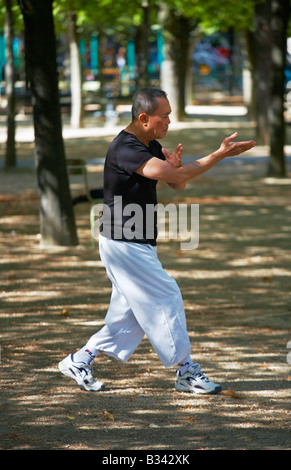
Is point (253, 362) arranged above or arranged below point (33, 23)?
below

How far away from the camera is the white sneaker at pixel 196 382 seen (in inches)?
217

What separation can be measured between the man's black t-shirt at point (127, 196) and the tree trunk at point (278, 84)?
12273 millimetres

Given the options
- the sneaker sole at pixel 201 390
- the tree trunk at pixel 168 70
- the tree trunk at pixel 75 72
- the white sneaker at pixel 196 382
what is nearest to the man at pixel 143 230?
the white sneaker at pixel 196 382

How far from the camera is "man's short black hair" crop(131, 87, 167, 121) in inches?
197

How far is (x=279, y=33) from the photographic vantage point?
664 inches

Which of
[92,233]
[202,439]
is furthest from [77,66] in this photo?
[202,439]

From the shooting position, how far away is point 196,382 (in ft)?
18.1

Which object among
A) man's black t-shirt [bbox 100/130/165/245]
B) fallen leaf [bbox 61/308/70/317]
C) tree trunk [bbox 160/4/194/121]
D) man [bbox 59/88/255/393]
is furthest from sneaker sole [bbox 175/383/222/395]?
tree trunk [bbox 160/4/194/121]

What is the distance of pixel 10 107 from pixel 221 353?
41.9 feet

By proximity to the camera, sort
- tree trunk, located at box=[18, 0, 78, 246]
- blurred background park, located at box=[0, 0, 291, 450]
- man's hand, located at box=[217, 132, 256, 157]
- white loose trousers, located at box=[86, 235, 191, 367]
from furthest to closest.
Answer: tree trunk, located at box=[18, 0, 78, 246] → white loose trousers, located at box=[86, 235, 191, 367] → blurred background park, located at box=[0, 0, 291, 450] → man's hand, located at box=[217, 132, 256, 157]

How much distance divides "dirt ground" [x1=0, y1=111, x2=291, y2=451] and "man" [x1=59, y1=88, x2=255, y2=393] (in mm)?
495

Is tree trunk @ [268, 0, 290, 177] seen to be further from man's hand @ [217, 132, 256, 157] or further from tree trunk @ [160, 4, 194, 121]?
tree trunk @ [160, 4, 194, 121]

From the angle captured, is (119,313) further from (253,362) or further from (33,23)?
(33,23)

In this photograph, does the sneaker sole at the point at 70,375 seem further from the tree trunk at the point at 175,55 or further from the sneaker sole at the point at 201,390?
the tree trunk at the point at 175,55
